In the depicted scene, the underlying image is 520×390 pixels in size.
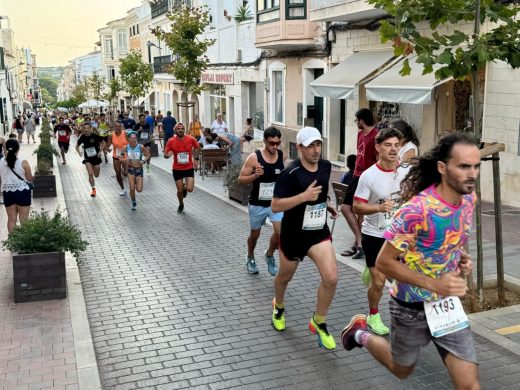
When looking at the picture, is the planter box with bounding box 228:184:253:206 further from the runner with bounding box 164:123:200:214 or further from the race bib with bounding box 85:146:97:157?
the race bib with bounding box 85:146:97:157

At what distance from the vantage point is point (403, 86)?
40.7ft

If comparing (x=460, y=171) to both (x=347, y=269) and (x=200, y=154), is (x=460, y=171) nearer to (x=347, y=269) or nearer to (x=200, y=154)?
(x=347, y=269)

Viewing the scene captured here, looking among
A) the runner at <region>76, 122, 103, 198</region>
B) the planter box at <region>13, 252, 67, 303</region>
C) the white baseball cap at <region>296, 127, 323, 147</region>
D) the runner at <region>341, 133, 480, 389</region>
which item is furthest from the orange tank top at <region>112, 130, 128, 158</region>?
the runner at <region>341, 133, 480, 389</region>

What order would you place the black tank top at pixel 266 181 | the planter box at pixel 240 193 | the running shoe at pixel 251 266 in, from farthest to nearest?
the planter box at pixel 240 193
the running shoe at pixel 251 266
the black tank top at pixel 266 181

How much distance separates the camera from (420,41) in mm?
5555

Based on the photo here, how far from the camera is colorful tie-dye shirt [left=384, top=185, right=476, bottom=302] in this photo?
3221mm

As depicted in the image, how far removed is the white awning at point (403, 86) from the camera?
1180cm

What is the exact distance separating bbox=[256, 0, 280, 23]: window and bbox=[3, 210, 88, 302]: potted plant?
47.3 ft

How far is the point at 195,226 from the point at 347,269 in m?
3.75

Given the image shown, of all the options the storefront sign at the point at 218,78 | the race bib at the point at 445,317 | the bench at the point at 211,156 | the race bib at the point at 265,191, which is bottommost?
the bench at the point at 211,156

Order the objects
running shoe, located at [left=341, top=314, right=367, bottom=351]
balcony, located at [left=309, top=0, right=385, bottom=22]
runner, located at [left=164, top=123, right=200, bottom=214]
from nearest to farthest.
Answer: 1. running shoe, located at [left=341, top=314, right=367, bottom=351]
2. runner, located at [left=164, top=123, right=200, bottom=214]
3. balcony, located at [left=309, top=0, right=385, bottom=22]

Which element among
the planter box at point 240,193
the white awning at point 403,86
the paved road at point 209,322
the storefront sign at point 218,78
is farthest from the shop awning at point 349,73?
the storefront sign at point 218,78

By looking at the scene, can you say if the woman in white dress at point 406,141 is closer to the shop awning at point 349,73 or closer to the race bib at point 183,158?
the race bib at point 183,158

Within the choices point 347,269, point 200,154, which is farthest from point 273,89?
point 347,269
